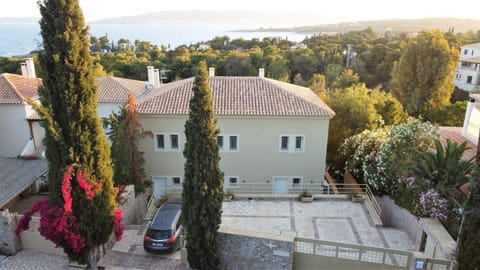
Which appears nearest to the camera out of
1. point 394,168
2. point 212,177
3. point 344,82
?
point 212,177

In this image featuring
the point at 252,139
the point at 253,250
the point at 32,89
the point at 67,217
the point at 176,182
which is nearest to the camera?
the point at 67,217

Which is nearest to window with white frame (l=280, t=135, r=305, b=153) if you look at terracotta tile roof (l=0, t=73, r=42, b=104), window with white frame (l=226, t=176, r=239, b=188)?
window with white frame (l=226, t=176, r=239, b=188)

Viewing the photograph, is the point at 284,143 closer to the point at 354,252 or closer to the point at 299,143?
the point at 299,143

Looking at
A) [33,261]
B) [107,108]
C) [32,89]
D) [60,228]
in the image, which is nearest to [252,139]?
[107,108]

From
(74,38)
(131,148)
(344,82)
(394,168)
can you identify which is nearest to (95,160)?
(74,38)

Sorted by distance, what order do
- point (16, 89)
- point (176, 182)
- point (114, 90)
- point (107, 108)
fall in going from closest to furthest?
point (176, 182)
point (16, 89)
point (107, 108)
point (114, 90)

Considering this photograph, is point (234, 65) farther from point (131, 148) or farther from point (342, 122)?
point (131, 148)

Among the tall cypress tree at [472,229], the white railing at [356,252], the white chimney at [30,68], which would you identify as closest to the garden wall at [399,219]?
the white railing at [356,252]
